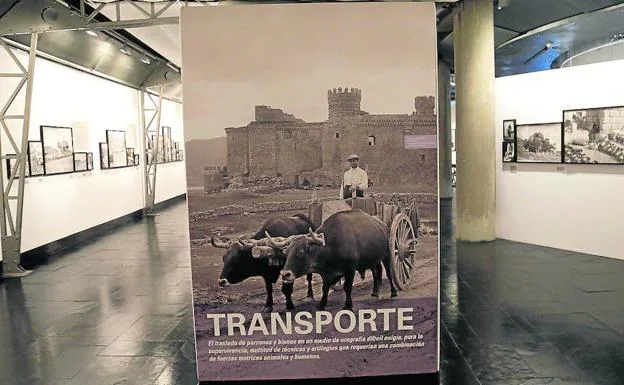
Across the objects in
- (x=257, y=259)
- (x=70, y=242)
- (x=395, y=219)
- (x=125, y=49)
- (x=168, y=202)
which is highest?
(x=125, y=49)

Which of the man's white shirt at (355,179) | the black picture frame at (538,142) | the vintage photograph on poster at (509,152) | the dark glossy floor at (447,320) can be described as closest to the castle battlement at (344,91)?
the man's white shirt at (355,179)

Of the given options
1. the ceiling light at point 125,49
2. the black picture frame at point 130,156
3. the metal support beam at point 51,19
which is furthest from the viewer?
the black picture frame at point 130,156

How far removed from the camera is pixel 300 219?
11.7 ft

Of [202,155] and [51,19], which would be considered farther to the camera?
[51,19]

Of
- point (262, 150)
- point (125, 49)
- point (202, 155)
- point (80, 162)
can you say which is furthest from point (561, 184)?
point (125, 49)

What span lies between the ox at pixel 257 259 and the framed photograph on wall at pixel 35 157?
714 cm

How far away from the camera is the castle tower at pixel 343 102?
11.4ft

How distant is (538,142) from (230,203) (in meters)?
7.12

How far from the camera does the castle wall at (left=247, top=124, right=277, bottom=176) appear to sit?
351cm

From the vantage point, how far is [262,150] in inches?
139

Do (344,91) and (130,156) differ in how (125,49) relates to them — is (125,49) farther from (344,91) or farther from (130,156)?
(344,91)

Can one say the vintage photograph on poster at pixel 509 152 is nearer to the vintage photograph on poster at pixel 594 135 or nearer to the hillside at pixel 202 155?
the vintage photograph on poster at pixel 594 135

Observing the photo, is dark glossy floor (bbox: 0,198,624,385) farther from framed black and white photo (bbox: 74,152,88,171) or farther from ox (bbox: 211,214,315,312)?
framed black and white photo (bbox: 74,152,88,171)

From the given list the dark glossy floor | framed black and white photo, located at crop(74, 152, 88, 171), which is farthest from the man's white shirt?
framed black and white photo, located at crop(74, 152, 88, 171)
